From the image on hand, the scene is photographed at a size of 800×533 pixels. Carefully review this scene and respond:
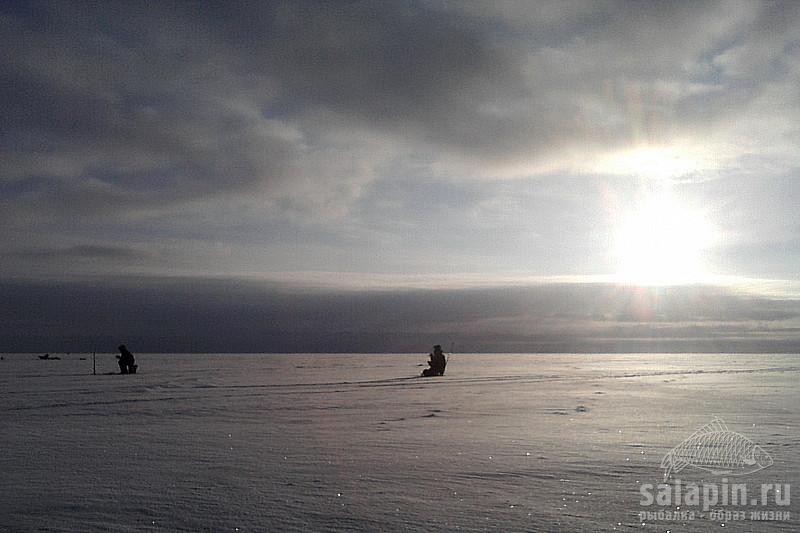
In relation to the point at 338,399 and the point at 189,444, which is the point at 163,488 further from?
the point at 338,399

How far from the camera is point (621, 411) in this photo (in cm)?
1463

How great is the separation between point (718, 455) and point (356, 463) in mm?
5179

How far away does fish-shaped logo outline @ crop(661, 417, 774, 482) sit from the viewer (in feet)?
26.4

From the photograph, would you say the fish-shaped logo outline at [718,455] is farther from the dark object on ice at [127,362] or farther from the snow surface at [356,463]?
the dark object on ice at [127,362]

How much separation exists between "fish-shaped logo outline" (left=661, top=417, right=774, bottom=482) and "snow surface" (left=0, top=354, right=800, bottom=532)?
0.61 feet

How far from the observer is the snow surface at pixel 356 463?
5.82m

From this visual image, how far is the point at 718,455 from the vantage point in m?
9.02

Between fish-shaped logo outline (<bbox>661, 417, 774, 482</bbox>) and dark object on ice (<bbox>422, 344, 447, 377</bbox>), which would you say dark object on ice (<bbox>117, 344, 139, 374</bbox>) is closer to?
dark object on ice (<bbox>422, 344, 447, 377</bbox>)

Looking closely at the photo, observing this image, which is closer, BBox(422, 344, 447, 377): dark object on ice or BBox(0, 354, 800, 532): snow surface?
BBox(0, 354, 800, 532): snow surface

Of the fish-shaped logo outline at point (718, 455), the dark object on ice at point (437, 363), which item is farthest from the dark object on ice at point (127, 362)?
the fish-shaped logo outline at point (718, 455)

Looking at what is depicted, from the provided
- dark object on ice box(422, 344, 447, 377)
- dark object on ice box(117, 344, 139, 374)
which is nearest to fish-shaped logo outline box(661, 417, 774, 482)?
dark object on ice box(422, 344, 447, 377)

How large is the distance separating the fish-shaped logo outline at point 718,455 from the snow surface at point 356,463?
0.19 meters

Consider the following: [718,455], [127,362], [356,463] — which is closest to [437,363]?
[127,362]

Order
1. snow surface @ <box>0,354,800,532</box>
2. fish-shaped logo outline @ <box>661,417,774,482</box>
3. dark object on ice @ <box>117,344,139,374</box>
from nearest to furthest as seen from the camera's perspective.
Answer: snow surface @ <box>0,354,800,532</box>, fish-shaped logo outline @ <box>661,417,774,482</box>, dark object on ice @ <box>117,344,139,374</box>
